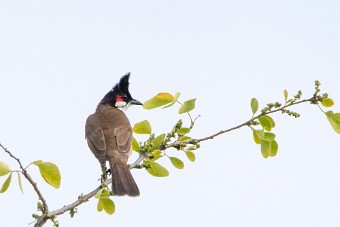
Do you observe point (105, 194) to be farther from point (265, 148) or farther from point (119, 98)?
point (119, 98)

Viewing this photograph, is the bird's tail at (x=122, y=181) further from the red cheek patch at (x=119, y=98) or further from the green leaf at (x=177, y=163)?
the red cheek patch at (x=119, y=98)

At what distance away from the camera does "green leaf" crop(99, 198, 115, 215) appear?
250cm

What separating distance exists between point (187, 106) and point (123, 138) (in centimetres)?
194

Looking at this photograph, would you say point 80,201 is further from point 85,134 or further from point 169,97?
point 85,134

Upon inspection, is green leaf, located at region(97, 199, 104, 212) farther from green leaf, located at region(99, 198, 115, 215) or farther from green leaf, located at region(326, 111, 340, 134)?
green leaf, located at region(326, 111, 340, 134)

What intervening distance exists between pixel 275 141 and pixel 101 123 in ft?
7.74

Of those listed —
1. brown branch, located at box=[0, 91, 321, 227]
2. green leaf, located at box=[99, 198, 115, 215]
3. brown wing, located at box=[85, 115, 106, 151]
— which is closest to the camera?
brown branch, located at box=[0, 91, 321, 227]

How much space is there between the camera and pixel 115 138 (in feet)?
15.2

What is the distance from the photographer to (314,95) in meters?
2.82

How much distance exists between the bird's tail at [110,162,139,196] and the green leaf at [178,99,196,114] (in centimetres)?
107

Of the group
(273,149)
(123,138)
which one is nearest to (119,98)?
(123,138)

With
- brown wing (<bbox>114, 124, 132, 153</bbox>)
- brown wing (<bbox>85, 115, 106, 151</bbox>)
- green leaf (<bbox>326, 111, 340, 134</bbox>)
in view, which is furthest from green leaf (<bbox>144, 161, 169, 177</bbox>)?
brown wing (<bbox>85, 115, 106, 151</bbox>)

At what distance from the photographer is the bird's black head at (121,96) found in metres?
5.80

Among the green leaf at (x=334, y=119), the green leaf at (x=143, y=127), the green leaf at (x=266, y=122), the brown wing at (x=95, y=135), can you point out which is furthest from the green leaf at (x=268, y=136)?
the brown wing at (x=95, y=135)
